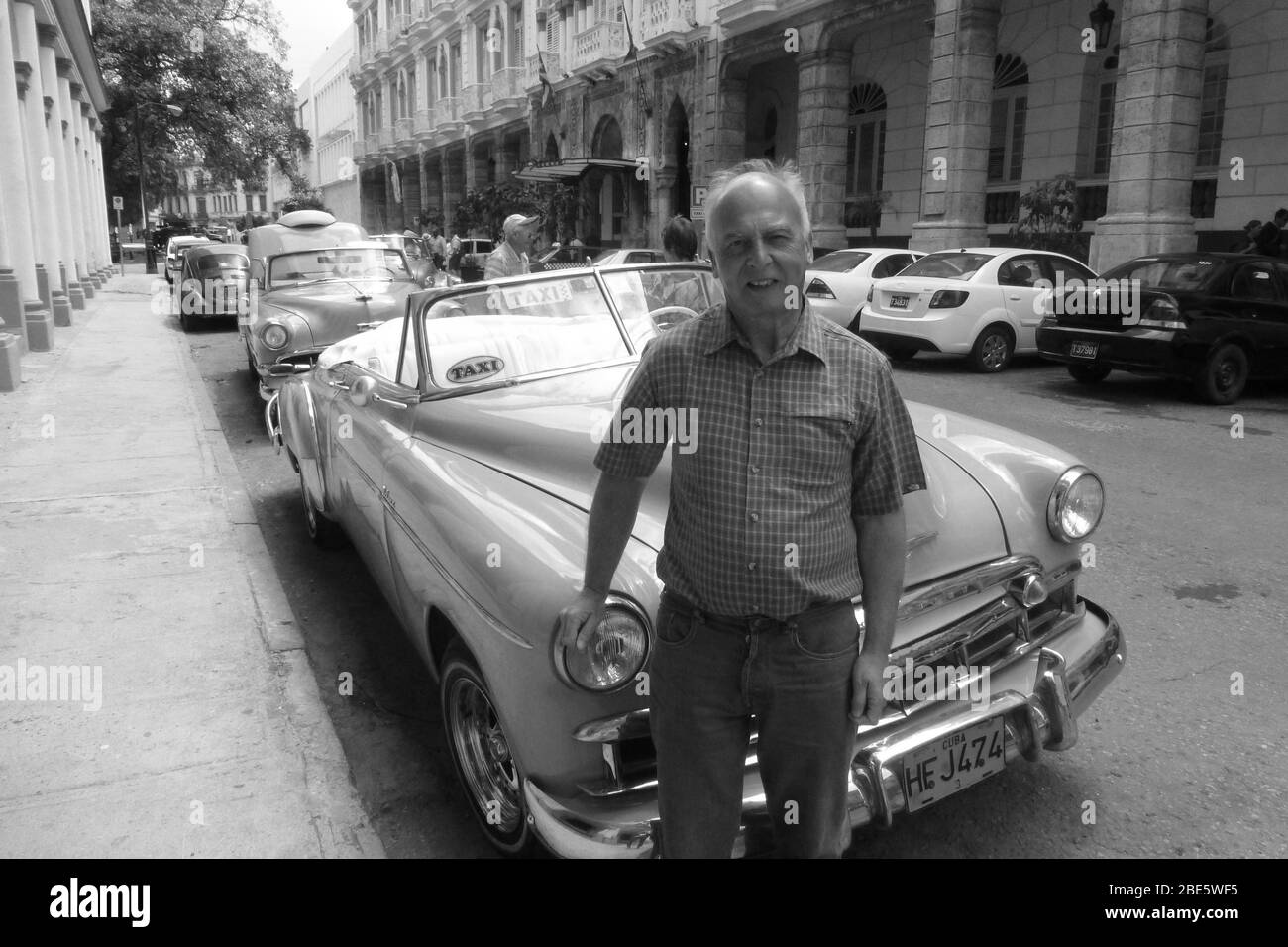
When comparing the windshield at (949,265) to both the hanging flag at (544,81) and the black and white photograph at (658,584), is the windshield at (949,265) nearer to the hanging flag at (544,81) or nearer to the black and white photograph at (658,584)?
the black and white photograph at (658,584)

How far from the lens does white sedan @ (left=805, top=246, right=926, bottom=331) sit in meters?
14.0

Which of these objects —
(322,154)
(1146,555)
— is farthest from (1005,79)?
(322,154)

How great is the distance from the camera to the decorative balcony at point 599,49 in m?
28.1

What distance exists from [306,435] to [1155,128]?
13.8 m

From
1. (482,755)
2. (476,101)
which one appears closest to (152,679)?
(482,755)

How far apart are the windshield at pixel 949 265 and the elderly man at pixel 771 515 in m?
11.2

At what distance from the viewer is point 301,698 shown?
372cm

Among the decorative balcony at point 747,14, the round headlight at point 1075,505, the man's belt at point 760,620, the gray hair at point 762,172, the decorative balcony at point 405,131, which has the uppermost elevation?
the decorative balcony at point 405,131

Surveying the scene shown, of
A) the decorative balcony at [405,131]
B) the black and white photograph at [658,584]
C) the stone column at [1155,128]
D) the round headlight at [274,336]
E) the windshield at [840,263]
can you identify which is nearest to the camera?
the black and white photograph at [658,584]

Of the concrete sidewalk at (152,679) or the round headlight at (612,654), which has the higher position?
the round headlight at (612,654)

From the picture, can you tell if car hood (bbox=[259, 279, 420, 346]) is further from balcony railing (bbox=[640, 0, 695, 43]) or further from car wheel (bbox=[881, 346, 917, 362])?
balcony railing (bbox=[640, 0, 695, 43])

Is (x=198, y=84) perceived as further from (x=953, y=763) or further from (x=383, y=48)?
(x=953, y=763)

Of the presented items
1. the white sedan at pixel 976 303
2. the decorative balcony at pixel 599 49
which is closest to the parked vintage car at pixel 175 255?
the decorative balcony at pixel 599 49
